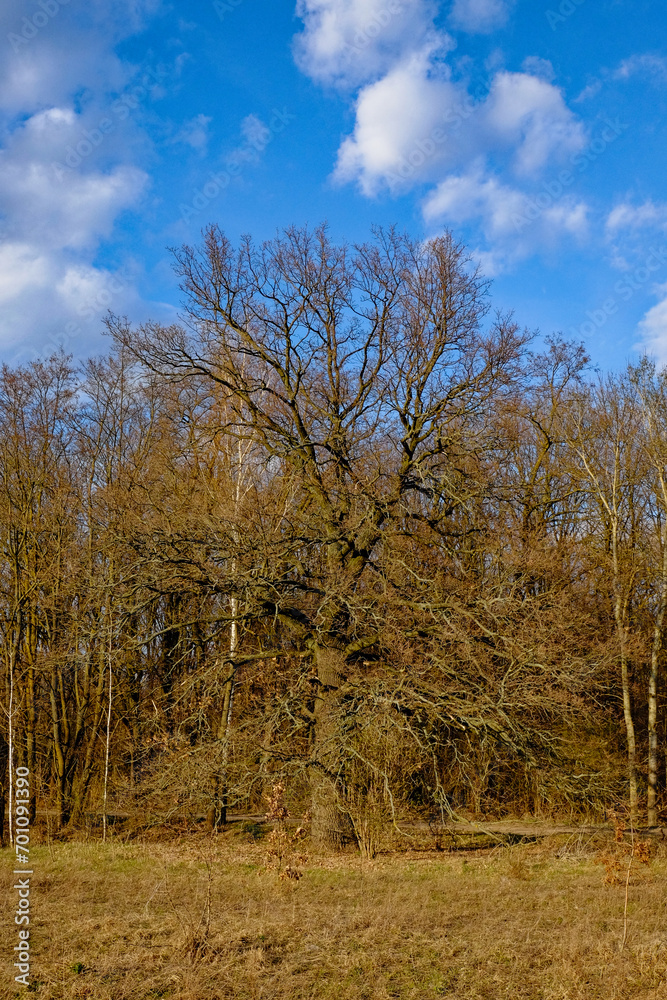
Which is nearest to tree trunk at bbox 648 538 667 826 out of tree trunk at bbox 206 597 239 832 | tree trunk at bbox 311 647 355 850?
tree trunk at bbox 311 647 355 850

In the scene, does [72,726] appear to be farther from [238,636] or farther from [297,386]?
[297,386]

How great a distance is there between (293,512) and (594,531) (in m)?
7.75

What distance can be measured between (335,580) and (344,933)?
6.69 metres

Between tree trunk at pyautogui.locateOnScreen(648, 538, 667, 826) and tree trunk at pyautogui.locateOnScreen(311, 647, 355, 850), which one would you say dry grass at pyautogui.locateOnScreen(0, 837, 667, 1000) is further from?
tree trunk at pyautogui.locateOnScreen(648, 538, 667, 826)

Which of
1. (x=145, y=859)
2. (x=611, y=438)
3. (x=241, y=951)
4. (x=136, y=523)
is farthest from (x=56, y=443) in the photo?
(x=241, y=951)

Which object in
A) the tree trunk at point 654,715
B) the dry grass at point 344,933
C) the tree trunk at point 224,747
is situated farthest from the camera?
the tree trunk at point 654,715

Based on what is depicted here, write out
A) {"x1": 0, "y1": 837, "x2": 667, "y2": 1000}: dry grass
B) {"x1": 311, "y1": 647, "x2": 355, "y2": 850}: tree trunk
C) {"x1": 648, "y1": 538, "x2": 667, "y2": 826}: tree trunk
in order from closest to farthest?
1. {"x1": 0, "y1": 837, "x2": 667, "y2": 1000}: dry grass
2. {"x1": 311, "y1": 647, "x2": 355, "y2": 850}: tree trunk
3. {"x1": 648, "y1": 538, "x2": 667, "y2": 826}: tree trunk

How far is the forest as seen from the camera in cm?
1249

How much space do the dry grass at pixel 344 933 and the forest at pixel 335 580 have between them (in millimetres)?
1877

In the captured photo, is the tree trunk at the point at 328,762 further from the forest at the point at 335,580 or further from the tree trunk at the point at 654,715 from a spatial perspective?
the tree trunk at the point at 654,715

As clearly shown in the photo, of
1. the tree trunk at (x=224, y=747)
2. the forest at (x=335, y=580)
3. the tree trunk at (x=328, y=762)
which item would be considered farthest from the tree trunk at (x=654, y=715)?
the tree trunk at (x=224, y=747)

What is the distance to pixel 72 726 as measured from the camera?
59.2 ft

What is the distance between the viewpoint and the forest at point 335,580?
12492 millimetres

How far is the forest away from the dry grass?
188 cm
